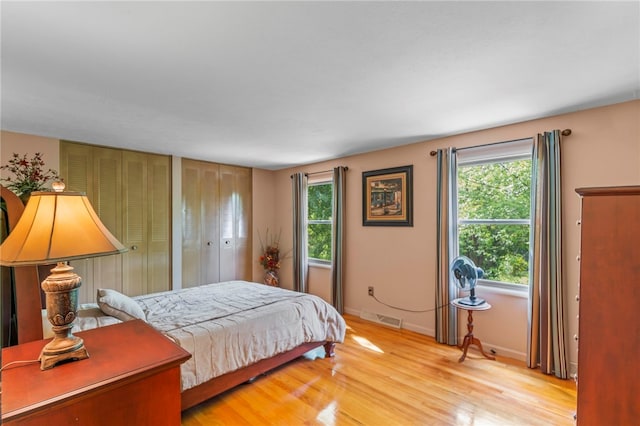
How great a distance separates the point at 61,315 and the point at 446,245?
3.25 m

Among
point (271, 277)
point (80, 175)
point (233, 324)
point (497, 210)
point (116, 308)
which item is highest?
point (80, 175)

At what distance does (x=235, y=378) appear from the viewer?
2367 millimetres

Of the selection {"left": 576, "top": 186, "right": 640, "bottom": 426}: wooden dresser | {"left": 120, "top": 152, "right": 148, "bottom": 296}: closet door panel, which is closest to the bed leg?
{"left": 576, "top": 186, "right": 640, "bottom": 426}: wooden dresser

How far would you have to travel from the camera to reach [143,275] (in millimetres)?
4102

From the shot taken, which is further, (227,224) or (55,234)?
(227,224)

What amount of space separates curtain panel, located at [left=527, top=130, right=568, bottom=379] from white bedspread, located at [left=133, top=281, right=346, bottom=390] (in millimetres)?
1806

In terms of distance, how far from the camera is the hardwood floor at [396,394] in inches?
82.4

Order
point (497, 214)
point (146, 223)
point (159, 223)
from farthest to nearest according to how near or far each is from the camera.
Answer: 1. point (159, 223)
2. point (146, 223)
3. point (497, 214)

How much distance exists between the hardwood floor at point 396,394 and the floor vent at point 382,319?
0.74m

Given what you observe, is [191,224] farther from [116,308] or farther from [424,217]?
[424,217]

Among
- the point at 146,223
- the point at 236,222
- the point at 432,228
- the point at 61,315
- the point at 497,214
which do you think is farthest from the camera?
the point at 236,222

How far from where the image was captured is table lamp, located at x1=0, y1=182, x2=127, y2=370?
1.11 metres

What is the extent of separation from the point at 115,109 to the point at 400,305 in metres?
3.68

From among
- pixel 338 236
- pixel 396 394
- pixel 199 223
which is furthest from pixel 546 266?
pixel 199 223
